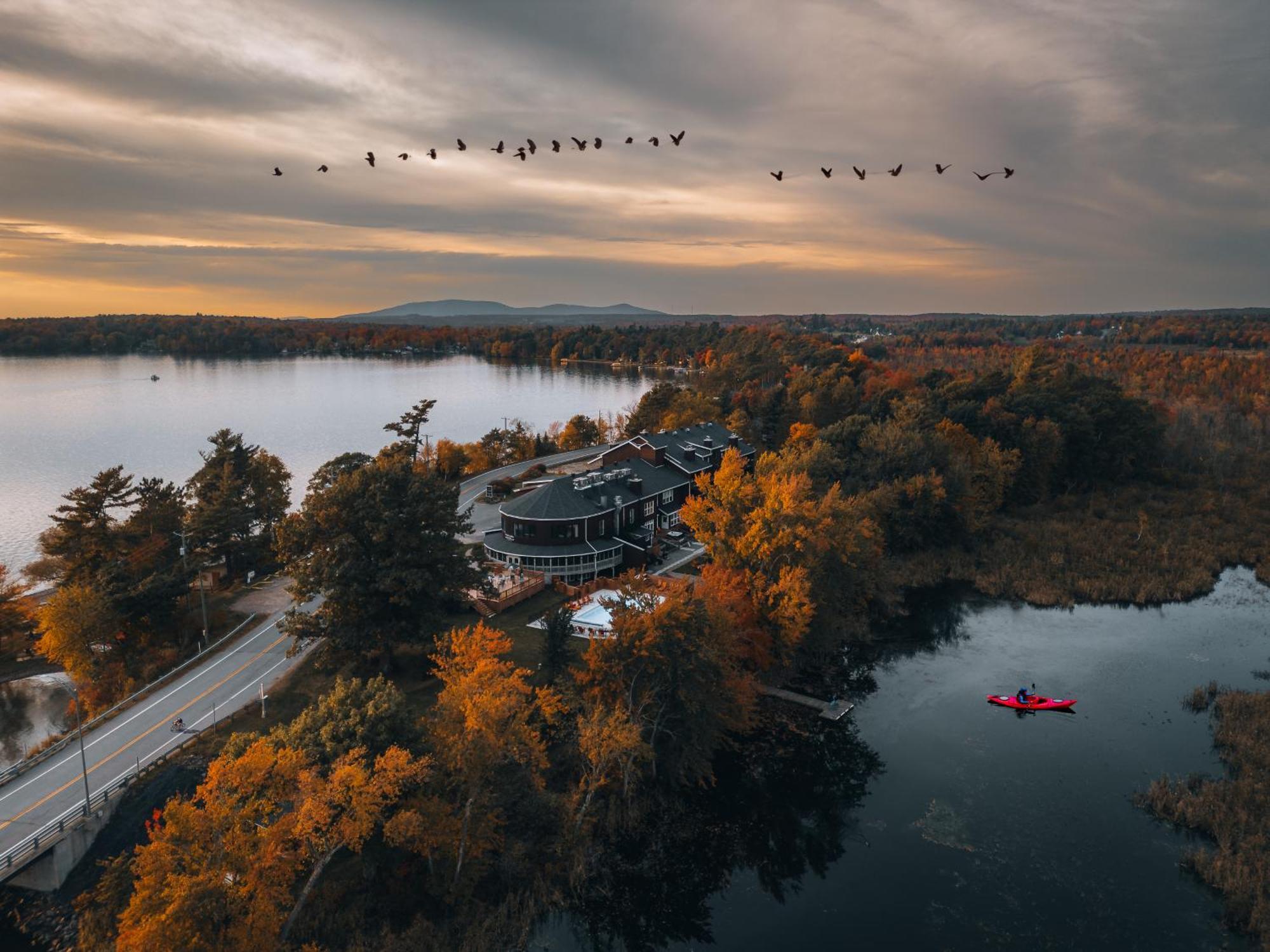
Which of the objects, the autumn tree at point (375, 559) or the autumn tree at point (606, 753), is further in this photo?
the autumn tree at point (375, 559)

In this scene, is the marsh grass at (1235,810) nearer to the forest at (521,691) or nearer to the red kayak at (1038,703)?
the forest at (521,691)

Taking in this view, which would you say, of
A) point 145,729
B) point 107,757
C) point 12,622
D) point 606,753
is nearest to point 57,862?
point 107,757

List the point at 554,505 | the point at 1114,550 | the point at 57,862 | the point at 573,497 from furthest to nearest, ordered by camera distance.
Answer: the point at 1114,550
the point at 573,497
the point at 554,505
the point at 57,862

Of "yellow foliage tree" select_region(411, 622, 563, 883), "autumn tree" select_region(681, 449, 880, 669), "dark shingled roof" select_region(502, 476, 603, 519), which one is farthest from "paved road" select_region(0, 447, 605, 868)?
"autumn tree" select_region(681, 449, 880, 669)

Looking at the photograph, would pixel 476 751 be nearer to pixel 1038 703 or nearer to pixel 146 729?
pixel 146 729

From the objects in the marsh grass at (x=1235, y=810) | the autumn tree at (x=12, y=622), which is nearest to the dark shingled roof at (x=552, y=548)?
the autumn tree at (x=12, y=622)

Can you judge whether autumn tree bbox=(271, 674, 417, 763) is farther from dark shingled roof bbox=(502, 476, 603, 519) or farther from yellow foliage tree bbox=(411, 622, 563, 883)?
dark shingled roof bbox=(502, 476, 603, 519)
